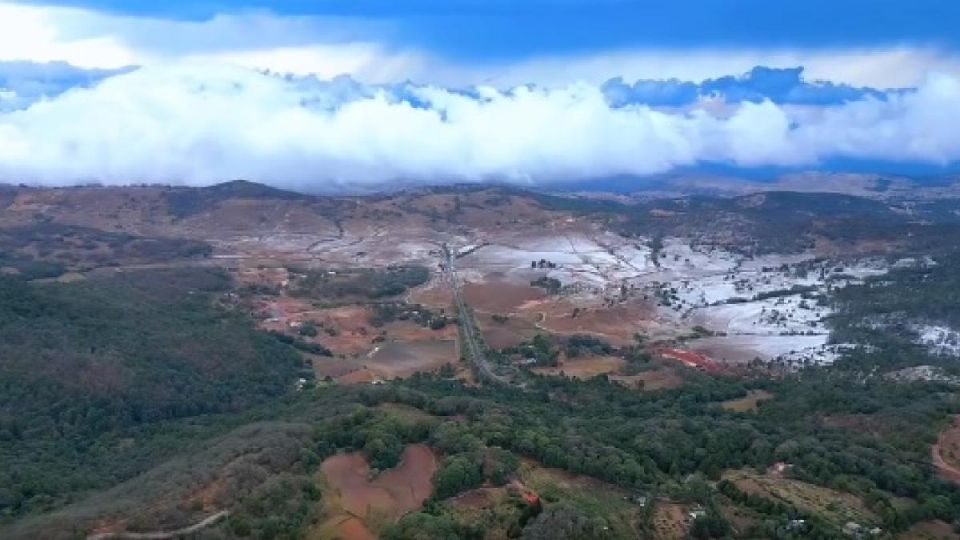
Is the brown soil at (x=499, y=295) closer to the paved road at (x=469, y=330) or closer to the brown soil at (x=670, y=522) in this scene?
the paved road at (x=469, y=330)

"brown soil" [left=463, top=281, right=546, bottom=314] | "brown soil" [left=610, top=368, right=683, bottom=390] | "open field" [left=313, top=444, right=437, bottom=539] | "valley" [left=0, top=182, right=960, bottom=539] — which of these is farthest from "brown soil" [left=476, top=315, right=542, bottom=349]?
"open field" [left=313, top=444, right=437, bottom=539]

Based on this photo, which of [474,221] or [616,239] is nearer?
[616,239]

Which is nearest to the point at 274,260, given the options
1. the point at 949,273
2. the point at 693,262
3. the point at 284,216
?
the point at 284,216

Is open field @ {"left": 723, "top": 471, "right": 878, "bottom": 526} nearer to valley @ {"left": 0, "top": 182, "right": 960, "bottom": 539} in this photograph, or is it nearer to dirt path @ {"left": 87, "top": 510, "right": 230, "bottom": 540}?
valley @ {"left": 0, "top": 182, "right": 960, "bottom": 539}

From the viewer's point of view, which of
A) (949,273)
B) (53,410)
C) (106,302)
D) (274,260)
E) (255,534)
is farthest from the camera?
(274,260)

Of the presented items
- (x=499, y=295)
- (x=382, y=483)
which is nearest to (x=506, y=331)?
(x=499, y=295)

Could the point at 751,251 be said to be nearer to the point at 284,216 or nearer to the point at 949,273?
the point at 949,273

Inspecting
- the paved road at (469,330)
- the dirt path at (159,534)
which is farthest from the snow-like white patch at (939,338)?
the dirt path at (159,534)
